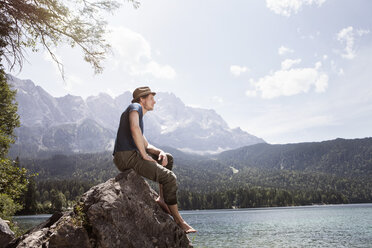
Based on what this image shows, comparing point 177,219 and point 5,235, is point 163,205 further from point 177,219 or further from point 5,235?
point 5,235

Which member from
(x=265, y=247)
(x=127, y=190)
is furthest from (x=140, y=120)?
(x=265, y=247)

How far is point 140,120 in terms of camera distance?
7.20m

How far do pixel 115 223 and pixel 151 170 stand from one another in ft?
5.30

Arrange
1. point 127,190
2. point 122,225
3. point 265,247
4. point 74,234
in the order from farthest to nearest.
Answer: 1. point 265,247
2. point 127,190
3. point 122,225
4. point 74,234

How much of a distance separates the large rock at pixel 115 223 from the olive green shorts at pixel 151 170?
250 millimetres

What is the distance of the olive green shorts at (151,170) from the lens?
23.1ft

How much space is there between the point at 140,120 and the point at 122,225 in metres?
2.74

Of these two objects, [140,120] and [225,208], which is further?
[225,208]

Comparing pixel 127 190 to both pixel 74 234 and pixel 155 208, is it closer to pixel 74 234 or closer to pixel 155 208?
pixel 155 208

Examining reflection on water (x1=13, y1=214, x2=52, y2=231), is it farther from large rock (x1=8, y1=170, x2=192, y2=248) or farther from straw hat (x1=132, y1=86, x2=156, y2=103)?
straw hat (x1=132, y1=86, x2=156, y2=103)

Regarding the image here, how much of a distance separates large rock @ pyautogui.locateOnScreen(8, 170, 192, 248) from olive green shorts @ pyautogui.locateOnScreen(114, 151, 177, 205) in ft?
0.82

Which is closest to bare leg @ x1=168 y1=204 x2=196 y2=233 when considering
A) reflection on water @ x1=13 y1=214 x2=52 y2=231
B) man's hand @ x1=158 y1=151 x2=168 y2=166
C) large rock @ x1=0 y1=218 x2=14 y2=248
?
man's hand @ x1=158 y1=151 x2=168 y2=166

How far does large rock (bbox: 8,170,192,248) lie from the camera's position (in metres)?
5.81

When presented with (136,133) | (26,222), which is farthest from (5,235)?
(26,222)
